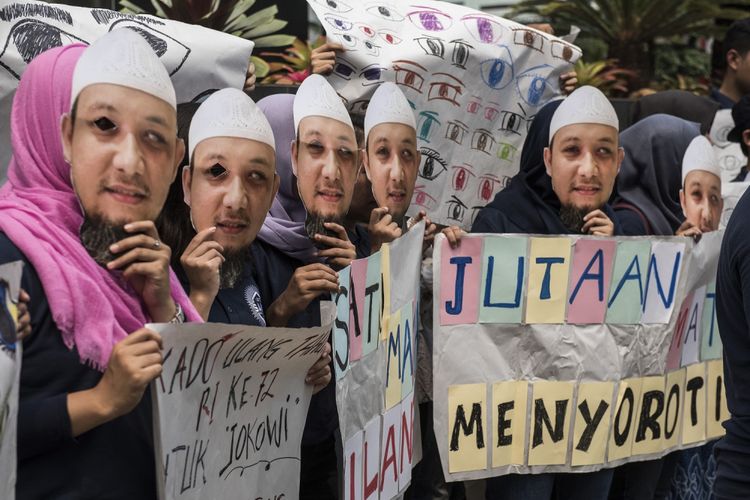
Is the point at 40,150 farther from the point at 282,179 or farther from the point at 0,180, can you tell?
the point at 282,179

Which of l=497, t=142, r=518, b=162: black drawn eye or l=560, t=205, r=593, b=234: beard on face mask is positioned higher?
l=497, t=142, r=518, b=162: black drawn eye

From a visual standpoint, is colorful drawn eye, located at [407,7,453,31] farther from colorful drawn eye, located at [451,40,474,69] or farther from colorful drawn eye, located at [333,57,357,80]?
colorful drawn eye, located at [333,57,357,80]

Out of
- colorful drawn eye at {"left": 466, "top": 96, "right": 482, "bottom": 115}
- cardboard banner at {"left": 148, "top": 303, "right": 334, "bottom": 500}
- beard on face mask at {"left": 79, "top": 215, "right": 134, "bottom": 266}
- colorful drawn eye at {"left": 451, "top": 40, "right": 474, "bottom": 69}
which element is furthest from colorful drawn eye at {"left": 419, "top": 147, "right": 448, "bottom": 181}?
beard on face mask at {"left": 79, "top": 215, "right": 134, "bottom": 266}

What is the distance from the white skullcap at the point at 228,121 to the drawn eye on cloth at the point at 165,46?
56cm

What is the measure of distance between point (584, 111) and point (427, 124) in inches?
22.9

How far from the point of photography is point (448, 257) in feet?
14.3

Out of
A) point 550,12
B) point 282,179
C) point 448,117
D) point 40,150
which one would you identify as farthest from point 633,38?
point 40,150

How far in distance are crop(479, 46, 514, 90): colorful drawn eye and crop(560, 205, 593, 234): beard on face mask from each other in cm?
61

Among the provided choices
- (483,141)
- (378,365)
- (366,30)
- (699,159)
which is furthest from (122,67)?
(699,159)

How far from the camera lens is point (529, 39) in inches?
199

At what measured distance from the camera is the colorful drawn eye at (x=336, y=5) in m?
4.42

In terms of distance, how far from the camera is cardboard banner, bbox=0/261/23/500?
2160 mm

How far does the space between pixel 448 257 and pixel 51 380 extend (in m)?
2.17

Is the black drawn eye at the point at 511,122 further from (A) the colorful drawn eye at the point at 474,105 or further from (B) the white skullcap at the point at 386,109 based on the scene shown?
(B) the white skullcap at the point at 386,109
